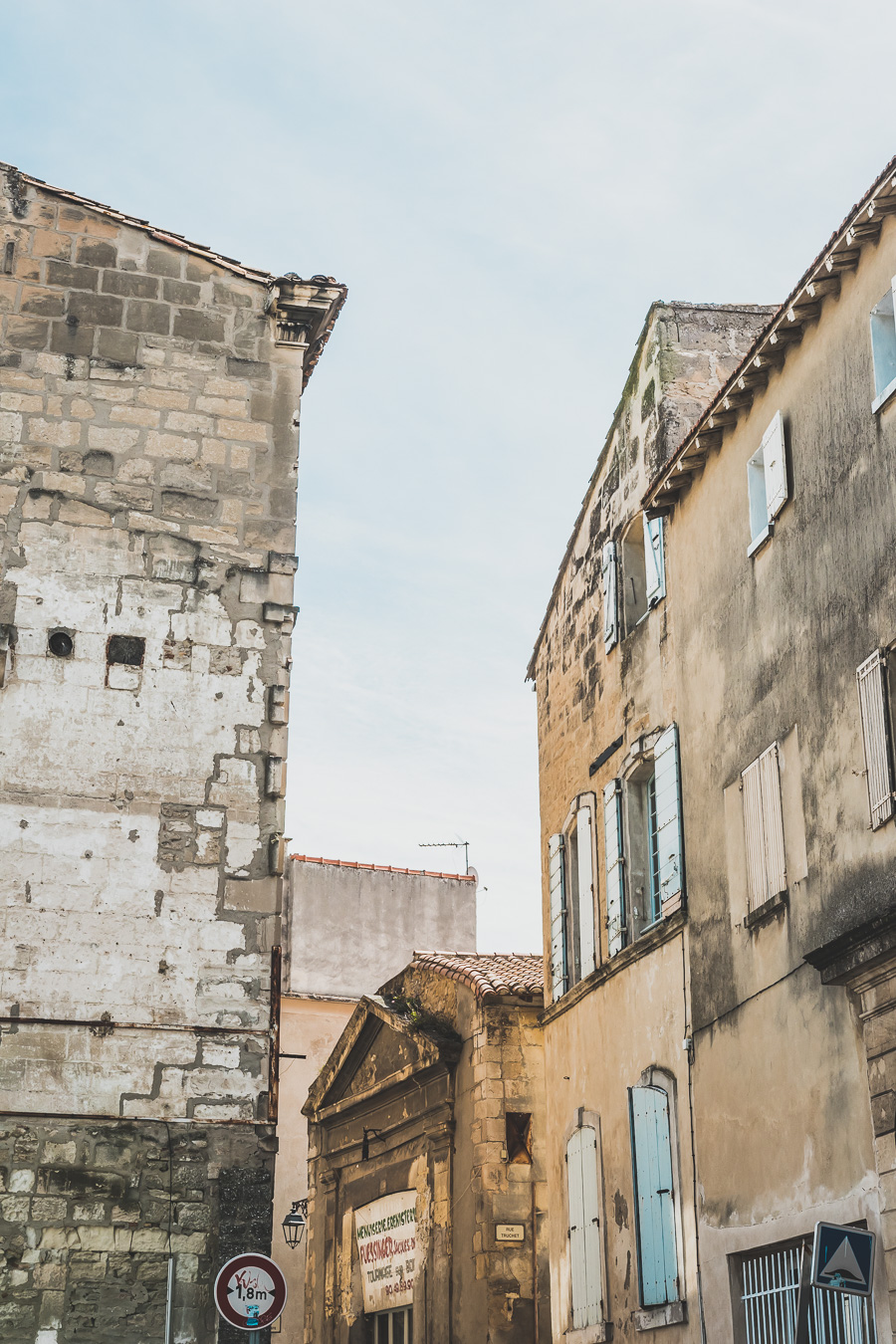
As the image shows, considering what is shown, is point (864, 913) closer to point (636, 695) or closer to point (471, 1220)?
point (636, 695)

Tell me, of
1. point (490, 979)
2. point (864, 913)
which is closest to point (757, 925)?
point (864, 913)

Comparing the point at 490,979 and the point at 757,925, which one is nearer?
the point at 757,925

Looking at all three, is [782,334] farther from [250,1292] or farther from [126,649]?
[250,1292]

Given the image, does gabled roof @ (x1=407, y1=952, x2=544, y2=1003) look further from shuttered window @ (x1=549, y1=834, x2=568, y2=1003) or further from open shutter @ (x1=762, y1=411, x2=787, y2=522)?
open shutter @ (x1=762, y1=411, x2=787, y2=522)

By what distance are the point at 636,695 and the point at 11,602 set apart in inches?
248

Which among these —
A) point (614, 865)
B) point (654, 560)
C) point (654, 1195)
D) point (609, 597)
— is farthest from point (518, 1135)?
point (654, 560)

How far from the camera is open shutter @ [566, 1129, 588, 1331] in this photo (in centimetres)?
1468

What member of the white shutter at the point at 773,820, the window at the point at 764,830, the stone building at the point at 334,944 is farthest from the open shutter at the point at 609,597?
the stone building at the point at 334,944

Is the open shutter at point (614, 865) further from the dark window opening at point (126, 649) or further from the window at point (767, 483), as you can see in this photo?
the dark window opening at point (126, 649)

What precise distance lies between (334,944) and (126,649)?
1670 centimetres

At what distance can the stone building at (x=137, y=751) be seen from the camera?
9898mm

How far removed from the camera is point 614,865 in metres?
14.9

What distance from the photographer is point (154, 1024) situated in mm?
10297

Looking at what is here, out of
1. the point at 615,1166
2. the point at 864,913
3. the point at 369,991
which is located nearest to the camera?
the point at 864,913
